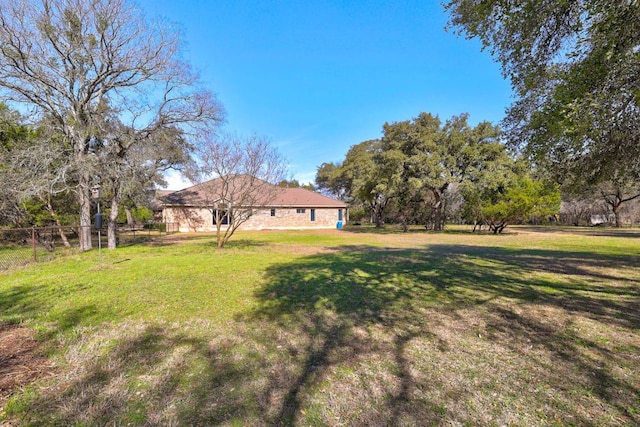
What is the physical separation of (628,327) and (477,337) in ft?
7.15

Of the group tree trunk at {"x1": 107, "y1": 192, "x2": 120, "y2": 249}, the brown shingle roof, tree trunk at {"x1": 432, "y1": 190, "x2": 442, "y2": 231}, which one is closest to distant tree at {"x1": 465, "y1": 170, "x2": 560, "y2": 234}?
tree trunk at {"x1": 432, "y1": 190, "x2": 442, "y2": 231}

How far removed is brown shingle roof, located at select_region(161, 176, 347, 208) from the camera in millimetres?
12695

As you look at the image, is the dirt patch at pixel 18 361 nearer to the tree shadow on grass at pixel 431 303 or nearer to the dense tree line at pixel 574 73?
the tree shadow on grass at pixel 431 303

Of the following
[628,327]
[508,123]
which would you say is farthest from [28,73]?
[628,327]

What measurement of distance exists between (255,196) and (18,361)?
10.1 metres

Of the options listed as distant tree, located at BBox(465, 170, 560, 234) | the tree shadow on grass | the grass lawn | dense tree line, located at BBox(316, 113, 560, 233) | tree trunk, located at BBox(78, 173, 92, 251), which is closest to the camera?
the grass lawn

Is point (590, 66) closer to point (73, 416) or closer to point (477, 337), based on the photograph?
point (477, 337)

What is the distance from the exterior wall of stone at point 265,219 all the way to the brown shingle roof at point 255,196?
0.60m

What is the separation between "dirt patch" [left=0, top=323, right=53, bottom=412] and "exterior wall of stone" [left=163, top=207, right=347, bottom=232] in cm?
1878

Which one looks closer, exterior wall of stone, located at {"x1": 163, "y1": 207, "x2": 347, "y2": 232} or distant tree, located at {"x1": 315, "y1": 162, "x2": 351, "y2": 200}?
exterior wall of stone, located at {"x1": 163, "y1": 207, "x2": 347, "y2": 232}

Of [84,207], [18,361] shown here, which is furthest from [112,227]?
[18,361]

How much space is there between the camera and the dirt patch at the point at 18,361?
104 inches

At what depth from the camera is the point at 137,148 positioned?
13.4m

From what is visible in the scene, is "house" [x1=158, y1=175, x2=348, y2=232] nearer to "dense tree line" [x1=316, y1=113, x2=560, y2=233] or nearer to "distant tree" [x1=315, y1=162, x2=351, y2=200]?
"dense tree line" [x1=316, y1=113, x2=560, y2=233]
